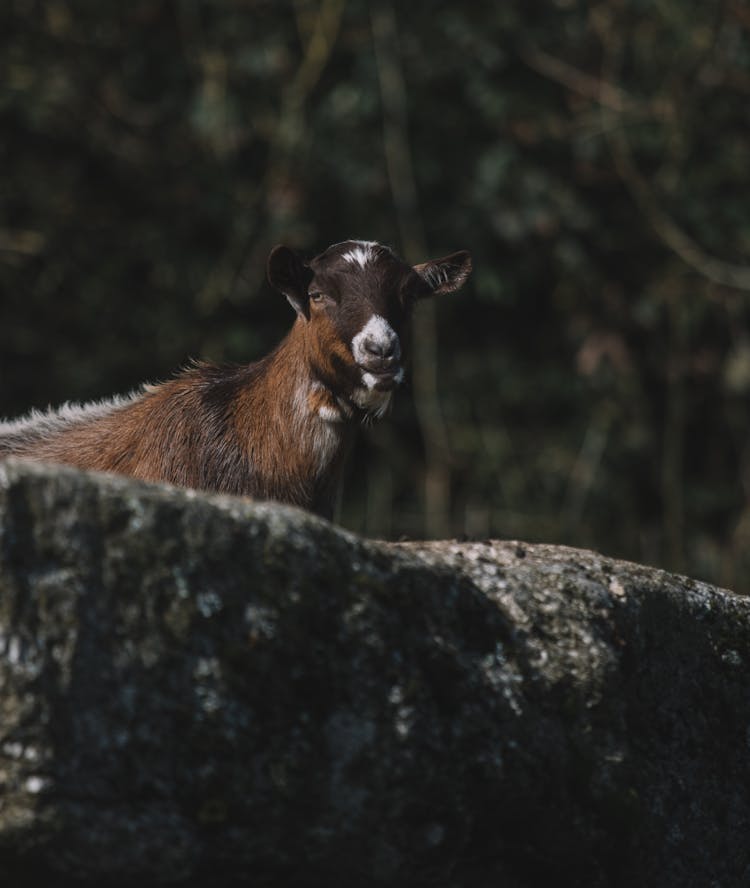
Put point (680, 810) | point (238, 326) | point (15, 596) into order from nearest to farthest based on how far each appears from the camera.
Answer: point (15, 596)
point (680, 810)
point (238, 326)

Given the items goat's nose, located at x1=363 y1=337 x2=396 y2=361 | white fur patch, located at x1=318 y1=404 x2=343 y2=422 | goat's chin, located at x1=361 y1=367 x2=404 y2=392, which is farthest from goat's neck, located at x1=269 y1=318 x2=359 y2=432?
goat's nose, located at x1=363 y1=337 x2=396 y2=361

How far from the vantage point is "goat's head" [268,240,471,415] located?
220 inches

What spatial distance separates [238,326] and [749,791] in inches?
290

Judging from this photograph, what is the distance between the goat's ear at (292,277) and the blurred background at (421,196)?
5145 mm

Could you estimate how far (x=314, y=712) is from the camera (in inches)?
138

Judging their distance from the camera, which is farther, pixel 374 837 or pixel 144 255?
pixel 144 255

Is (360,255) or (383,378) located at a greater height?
(360,255)

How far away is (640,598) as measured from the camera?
427 cm

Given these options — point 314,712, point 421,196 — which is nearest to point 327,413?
point 314,712

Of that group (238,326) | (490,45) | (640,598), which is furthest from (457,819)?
(490,45)

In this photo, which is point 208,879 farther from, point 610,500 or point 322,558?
point 610,500

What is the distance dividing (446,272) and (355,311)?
82 centimetres

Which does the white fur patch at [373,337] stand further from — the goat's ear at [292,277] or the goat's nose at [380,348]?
the goat's ear at [292,277]

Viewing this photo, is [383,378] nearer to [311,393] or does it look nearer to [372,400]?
[372,400]
